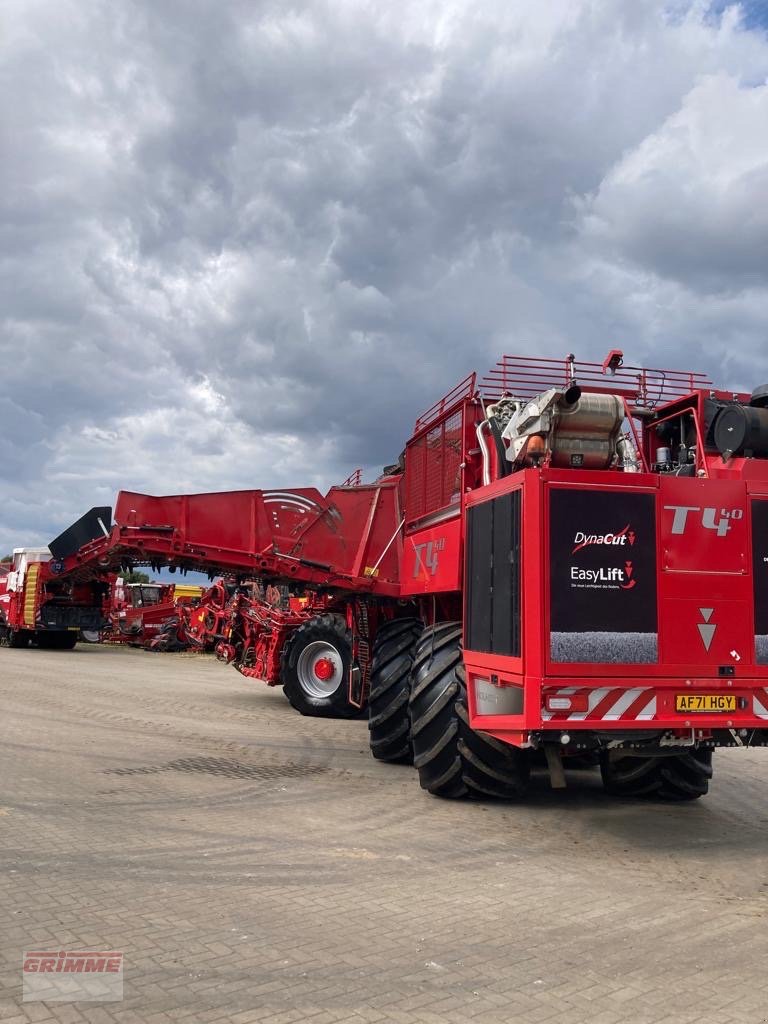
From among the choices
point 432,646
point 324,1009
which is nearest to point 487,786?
point 432,646

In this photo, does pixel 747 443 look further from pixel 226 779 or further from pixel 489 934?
pixel 226 779

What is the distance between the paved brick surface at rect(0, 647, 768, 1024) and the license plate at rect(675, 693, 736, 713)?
1.09 meters

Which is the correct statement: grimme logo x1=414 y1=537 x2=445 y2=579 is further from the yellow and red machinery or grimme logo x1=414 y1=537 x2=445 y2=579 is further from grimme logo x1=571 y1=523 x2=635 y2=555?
the yellow and red machinery

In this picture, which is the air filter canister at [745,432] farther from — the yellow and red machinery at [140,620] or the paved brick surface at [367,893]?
the yellow and red machinery at [140,620]

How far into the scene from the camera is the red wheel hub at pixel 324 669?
14.7 metres

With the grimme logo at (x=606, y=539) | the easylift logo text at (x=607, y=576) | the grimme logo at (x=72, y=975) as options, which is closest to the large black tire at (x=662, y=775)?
the easylift logo text at (x=607, y=576)

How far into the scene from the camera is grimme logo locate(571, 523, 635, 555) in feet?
20.9

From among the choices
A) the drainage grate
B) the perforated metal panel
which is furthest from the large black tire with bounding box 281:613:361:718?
the perforated metal panel

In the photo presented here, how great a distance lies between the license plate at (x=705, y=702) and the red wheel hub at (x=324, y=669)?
890cm

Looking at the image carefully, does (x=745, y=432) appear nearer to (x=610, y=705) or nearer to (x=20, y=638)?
(x=610, y=705)

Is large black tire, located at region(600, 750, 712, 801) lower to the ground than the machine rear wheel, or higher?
lower

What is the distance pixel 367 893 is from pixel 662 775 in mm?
3919

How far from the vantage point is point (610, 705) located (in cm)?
630

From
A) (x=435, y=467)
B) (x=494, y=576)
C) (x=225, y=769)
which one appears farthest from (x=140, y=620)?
(x=494, y=576)
